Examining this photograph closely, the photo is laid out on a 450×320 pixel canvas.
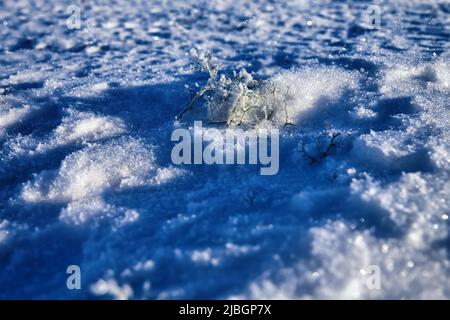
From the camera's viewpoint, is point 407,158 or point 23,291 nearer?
point 23,291

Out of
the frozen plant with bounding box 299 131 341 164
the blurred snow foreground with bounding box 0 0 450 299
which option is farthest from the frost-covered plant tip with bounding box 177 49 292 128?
the frozen plant with bounding box 299 131 341 164

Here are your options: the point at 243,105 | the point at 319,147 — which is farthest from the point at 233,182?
the point at 243,105

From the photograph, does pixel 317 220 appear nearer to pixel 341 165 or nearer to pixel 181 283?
pixel 341 165

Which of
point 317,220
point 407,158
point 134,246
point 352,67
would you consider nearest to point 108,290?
point 134,246

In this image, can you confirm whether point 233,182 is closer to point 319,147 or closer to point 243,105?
point 319,147

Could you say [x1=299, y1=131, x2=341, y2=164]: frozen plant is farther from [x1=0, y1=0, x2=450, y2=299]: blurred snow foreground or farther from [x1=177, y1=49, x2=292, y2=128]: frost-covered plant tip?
[x1=177, y1=49, x2=292, y2=128]: frost-covered plant tip

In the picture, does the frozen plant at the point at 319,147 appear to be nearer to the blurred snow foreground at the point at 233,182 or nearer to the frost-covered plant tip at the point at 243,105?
the blurred snow foreground at the point at 233,182

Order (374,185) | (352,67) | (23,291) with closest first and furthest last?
(23,291) → (374,185) → (352,67)

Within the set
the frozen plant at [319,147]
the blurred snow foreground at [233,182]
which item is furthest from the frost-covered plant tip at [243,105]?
the frozen plant at [319,147]
